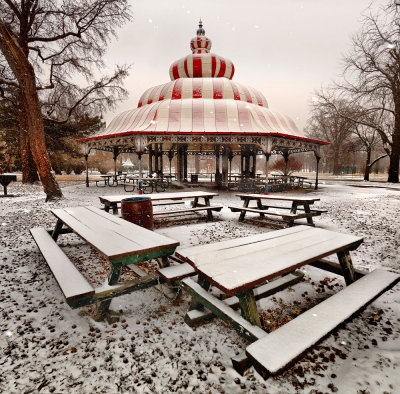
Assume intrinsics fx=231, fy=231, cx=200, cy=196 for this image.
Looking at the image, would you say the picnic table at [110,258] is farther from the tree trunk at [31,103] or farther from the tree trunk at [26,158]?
the tree trunk at [26,158]

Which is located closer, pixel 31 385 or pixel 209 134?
pixel 31 385

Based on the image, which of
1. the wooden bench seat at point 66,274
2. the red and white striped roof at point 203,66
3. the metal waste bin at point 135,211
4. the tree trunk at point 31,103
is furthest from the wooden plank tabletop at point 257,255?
the red and white striped roof at point 203,66

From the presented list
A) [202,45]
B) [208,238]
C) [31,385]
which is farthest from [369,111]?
[31,385]

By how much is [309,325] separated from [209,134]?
12383mm

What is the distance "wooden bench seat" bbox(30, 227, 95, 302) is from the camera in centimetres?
207

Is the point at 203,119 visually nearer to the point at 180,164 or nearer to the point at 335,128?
the point at 180,164

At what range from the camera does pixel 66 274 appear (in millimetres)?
2443

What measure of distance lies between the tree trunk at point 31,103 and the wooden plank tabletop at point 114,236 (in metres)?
7.20

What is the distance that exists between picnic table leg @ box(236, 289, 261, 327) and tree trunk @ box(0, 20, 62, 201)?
1043cm

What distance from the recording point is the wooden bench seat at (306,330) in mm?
1367

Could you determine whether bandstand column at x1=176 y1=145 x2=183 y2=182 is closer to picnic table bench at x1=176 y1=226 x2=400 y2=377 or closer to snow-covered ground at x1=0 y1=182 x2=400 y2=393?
Answer: snow-covered ground at x1=0 y1=182 x2=400 y2=393

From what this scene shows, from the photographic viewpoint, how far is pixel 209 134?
13.2 m

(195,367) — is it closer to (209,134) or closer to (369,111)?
(209,134)

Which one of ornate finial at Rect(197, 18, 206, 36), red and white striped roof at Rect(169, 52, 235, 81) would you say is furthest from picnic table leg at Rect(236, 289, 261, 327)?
ornate finial at Rect(197, 18, 206, 36)
